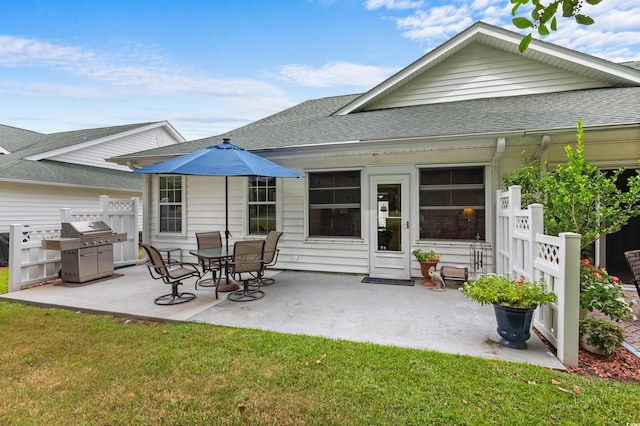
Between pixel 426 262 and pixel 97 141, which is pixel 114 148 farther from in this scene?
pixel 426 262

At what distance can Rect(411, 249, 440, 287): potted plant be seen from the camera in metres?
5.71

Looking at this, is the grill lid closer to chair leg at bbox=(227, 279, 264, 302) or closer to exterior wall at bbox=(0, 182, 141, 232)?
chair leg at bbox=(227, 279, 264, 302)

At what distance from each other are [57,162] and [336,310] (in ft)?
→ 46.7

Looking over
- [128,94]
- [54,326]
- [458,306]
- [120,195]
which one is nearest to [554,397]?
[458,306]

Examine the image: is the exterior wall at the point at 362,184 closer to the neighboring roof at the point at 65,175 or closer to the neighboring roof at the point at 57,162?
the neighboring roof at the point at 65,175

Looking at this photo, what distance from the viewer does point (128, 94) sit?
46.6 ft

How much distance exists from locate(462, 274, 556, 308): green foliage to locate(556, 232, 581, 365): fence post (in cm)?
19

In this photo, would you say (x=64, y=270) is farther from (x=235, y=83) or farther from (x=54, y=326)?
(x=235, y=83)

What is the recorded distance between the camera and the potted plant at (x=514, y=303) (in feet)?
10.00

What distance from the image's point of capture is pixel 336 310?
4.38m

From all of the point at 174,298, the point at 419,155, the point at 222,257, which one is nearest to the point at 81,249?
the point at 174,298

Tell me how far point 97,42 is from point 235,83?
5.95m

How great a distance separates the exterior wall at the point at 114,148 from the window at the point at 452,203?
1419cm

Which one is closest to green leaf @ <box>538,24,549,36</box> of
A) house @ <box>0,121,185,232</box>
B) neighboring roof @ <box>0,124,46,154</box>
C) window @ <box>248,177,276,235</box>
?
window @ <box>248,177,276,235</box>
